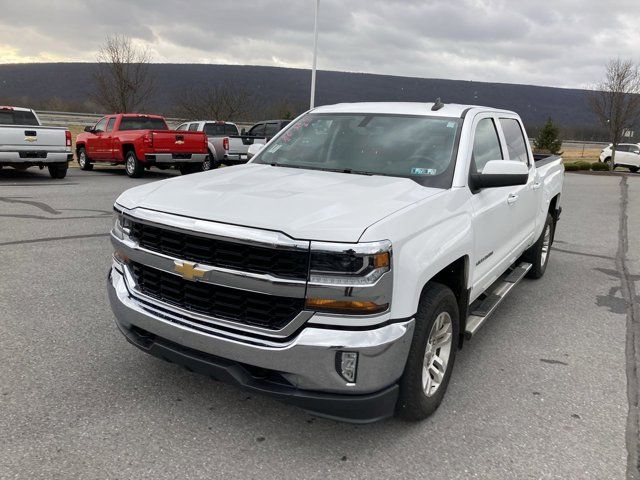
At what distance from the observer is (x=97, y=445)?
109 inches

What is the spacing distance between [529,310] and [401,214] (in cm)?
313

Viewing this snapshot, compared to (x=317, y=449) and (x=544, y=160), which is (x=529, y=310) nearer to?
(x=544, y=160)

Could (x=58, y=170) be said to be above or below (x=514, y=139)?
below

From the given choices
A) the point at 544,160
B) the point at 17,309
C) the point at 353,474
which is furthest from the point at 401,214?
the point at 544,160

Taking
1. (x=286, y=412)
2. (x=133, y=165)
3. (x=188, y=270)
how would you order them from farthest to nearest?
(x=133, y=165), (x=286, y=412), (x=188, y=270)

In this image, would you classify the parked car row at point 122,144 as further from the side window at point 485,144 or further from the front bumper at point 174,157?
the side window at point 485,144

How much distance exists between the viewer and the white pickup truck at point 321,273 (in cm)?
251

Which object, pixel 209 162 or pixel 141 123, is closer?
pixel 141 123

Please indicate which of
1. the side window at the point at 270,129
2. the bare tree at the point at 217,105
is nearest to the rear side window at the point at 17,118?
the side window at the point at 270,129

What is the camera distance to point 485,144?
14.0 ft

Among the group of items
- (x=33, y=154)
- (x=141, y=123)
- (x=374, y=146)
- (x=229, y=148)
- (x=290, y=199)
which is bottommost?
(x=33, y=154)

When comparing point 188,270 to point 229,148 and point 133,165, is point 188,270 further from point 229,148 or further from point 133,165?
point 229,148

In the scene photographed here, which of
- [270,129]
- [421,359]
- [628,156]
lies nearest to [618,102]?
[628,156]

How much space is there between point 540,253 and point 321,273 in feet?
Result: 14.9
